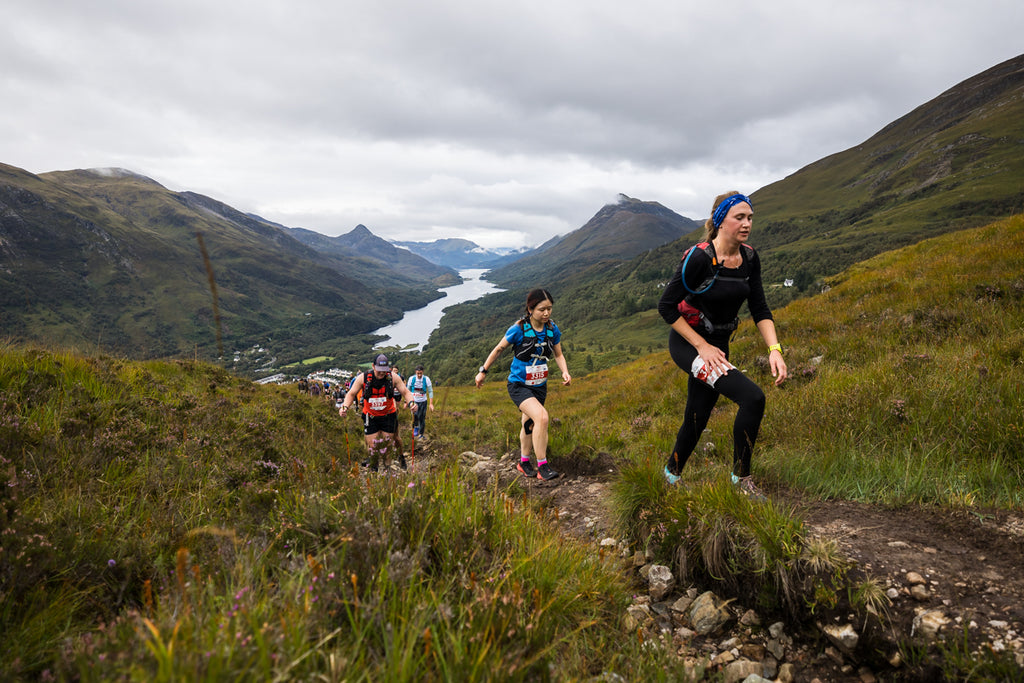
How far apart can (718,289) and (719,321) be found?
1.21ft

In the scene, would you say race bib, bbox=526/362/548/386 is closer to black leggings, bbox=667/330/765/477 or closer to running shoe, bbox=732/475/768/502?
black leggings, bbox=667/330/765/477

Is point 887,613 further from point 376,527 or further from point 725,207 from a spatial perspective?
point 725,207

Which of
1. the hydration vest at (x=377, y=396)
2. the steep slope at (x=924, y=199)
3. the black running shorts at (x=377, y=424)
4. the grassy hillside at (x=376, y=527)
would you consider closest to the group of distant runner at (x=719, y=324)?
the grassy hillside at (x=376, y=527)

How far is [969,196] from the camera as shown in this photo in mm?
127062

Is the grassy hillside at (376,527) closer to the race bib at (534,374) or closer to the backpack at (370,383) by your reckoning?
the race bib at (534,374)

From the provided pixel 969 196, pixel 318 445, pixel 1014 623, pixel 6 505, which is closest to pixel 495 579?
pixel 1014 623

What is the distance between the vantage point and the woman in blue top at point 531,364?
5.80 meters

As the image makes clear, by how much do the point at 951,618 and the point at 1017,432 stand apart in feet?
8.47

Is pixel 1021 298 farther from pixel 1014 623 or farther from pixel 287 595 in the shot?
pixel 287 595

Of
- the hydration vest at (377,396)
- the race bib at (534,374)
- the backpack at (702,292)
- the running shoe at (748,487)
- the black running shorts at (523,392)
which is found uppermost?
the backpack at (702,292)

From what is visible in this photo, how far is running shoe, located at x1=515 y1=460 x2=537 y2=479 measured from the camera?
5895 mm

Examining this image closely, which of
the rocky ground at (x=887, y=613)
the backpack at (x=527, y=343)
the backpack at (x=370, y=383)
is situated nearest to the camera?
the rocky ground at (x=887, y=613)

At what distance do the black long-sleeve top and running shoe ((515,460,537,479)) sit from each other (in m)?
2.90

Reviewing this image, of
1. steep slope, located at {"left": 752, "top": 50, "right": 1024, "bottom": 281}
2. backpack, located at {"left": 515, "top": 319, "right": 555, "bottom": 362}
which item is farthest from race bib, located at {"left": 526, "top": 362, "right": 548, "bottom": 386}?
steep slope, located at {"left": 752, "top": 50, "right": 1024, "bottom": 281}
